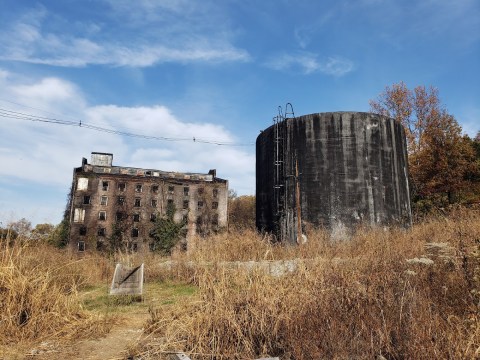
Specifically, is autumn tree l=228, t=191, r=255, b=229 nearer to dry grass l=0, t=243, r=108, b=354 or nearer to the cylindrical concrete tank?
the cylindrical concrete tank

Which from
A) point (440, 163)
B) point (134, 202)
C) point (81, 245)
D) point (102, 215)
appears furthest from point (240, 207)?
point (440, 163)

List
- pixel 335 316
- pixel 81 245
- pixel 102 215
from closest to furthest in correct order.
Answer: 1. pixel 335 316
2. pixel 81 245
3. pixel 102 215

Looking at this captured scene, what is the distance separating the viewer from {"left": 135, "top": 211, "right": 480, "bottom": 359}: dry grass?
3393 millimetres

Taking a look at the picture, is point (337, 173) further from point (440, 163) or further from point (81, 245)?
point (81, 245)

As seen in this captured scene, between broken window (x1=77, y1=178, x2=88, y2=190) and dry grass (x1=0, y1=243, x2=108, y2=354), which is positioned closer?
dry grass (x1=0, y1=243, x2=108, y2=354)

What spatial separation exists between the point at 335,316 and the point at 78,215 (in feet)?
152

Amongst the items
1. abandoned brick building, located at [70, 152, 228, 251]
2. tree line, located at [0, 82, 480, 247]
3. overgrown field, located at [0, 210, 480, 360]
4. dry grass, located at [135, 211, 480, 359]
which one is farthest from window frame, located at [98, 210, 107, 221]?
dry grass, located at [135, 211, 480, 359]

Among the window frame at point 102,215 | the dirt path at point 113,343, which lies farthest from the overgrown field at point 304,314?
the window frame at point 102,215

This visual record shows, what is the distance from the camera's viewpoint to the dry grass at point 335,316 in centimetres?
339

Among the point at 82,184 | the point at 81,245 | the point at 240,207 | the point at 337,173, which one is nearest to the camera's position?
the point at 337,173

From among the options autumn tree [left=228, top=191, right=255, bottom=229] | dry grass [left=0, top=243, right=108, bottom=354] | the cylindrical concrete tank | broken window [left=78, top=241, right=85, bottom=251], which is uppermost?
autumn tree [left=228, top=191, right=255, bottom=229]

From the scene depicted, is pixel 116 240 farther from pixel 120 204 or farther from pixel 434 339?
pixel 434 339

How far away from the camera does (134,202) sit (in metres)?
48.4

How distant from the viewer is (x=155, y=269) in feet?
38.3
